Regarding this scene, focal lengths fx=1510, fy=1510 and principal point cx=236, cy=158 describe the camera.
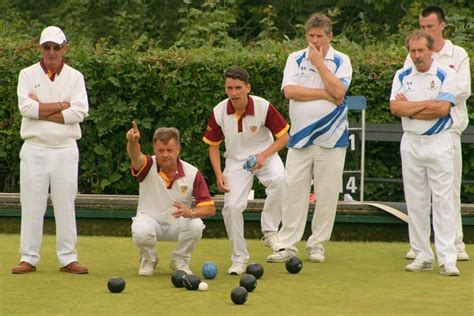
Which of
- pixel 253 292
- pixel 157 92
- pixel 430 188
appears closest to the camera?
pixel 253 292

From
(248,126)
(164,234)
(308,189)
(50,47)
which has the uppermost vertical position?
(50,47)

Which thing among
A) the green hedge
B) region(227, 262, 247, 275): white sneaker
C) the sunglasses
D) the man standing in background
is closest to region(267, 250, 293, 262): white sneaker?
the man standing in background

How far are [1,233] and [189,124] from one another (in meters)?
2.15

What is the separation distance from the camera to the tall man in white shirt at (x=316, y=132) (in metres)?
11.5

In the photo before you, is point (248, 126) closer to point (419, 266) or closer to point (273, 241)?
point (273, 241)

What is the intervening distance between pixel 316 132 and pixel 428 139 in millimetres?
972

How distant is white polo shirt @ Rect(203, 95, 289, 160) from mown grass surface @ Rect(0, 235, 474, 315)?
0.91 meters

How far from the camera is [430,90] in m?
11.1

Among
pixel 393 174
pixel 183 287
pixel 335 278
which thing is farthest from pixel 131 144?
pixel 393 174

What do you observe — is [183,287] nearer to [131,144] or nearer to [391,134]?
[131,144]

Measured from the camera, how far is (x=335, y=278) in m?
10.8

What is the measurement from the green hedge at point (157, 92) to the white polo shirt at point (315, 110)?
283 centimetres

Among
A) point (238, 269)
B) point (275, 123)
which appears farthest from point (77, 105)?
point (238, 269)

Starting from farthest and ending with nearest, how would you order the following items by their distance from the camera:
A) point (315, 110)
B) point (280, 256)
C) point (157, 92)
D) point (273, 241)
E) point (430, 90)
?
point (157, 92), point (273, 241), point (280, 256), point (315, 110), point (430, 90)
